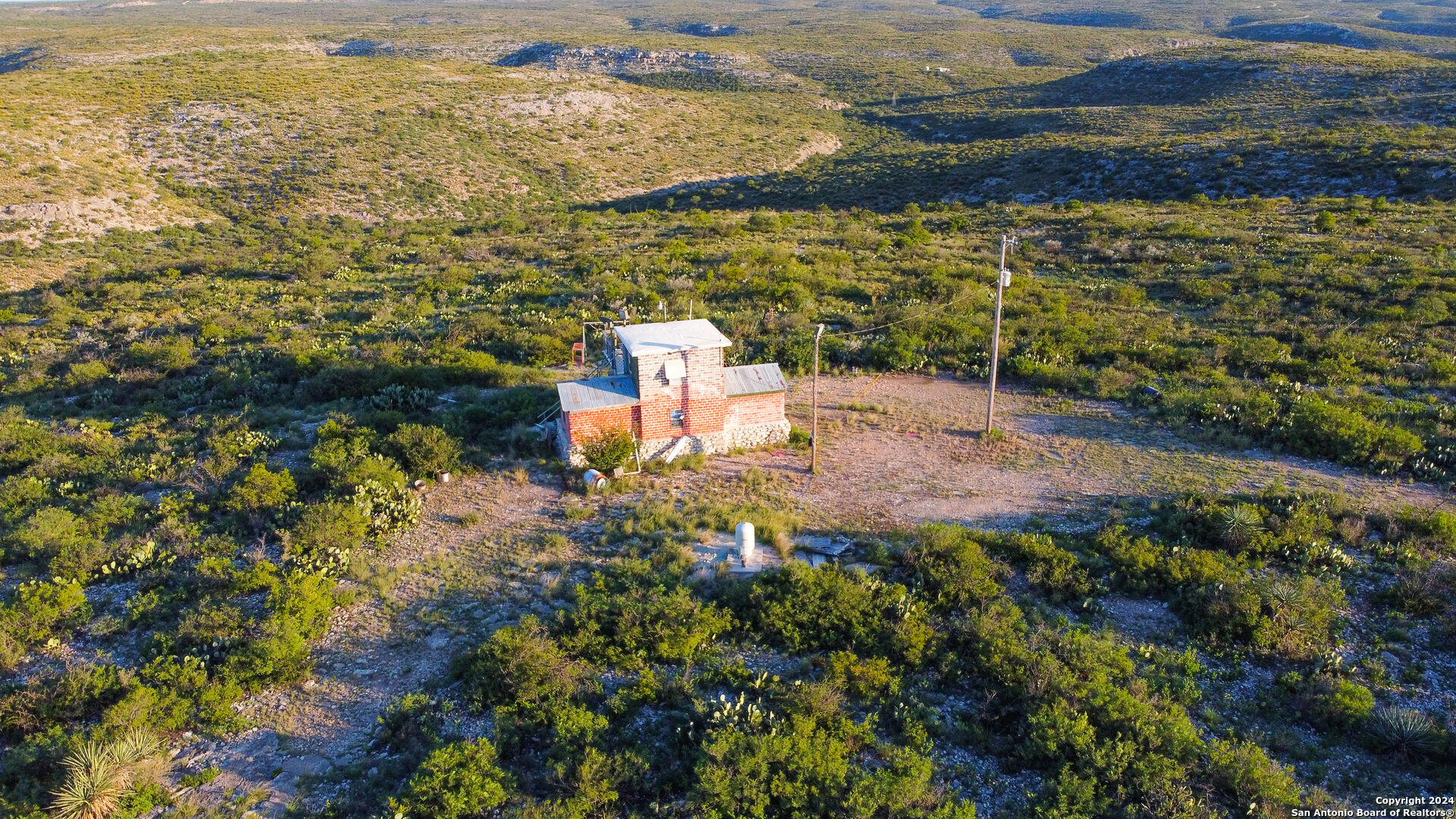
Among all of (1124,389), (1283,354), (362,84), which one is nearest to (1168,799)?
(1124,389)

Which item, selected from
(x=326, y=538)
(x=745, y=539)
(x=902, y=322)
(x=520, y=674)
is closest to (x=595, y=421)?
(x=745, y=539)

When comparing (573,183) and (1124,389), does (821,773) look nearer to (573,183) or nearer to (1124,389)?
(1124,389)

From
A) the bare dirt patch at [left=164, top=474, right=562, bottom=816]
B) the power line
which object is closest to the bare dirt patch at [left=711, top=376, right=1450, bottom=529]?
the power line

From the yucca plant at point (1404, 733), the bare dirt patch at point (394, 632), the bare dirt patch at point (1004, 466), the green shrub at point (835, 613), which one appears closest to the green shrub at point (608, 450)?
the bare dirt patch at point (394, 632)

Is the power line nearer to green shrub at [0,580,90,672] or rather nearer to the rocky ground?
the rocky ground

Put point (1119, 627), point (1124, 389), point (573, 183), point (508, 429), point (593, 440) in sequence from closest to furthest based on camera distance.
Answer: point (1119, 627) → point (593, 440) → point (508, 429) → point (1124, 389) → point (573, 183)

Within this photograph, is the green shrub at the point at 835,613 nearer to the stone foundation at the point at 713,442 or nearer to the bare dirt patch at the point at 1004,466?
the bare dirt patch at the point at 1004,466
